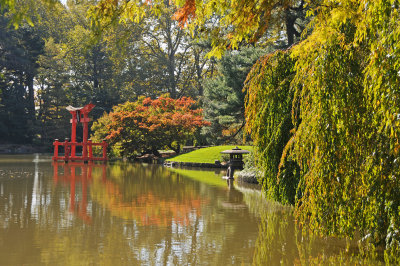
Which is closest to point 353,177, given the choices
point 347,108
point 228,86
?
point 347,108

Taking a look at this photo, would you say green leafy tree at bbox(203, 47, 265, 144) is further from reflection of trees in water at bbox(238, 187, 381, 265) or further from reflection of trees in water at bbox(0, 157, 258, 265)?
reflection of trees in water at bbox(238, 187, 381, 265)

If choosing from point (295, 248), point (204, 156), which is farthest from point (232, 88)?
point (295, 248)

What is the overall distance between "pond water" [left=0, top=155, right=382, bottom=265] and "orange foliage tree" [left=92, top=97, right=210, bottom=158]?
1975 centimetres

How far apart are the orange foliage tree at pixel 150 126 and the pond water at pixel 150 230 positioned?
19751mm

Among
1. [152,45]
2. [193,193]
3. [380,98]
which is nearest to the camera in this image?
[380,98]

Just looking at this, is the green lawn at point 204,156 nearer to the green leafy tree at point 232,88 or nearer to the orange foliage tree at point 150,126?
the green leafy tree at point 232,88

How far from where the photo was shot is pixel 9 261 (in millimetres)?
6570

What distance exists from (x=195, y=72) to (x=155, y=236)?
2078 inches

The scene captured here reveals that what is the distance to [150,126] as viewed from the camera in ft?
113

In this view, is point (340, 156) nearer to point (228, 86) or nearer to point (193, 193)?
point (193, 193)

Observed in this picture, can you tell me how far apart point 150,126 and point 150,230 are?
2601 cm

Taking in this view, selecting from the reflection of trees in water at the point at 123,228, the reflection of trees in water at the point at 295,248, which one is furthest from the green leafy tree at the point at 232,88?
the reflection of trees in water at the point at 295,248

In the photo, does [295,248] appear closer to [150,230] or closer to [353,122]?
[353,122]

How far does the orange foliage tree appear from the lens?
34594 millimetres
